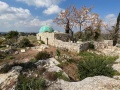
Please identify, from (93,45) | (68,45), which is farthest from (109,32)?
(68,45)

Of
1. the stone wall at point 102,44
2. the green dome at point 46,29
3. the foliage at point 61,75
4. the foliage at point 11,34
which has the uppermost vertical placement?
the green dome at point 46,29

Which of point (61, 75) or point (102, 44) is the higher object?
point (102, 44)

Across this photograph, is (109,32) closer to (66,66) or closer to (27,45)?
(27,45)

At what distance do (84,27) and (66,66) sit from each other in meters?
15.7

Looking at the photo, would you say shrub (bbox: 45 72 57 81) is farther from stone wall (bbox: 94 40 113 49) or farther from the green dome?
the green dome

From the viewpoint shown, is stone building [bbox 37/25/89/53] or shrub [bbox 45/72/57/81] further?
stone building [bbox 37/25/89/53]

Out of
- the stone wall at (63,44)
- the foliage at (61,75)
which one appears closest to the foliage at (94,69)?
the foliage at (61,75)

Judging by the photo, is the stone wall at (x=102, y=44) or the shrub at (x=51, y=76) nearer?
the shrub at (x=51, y=76)

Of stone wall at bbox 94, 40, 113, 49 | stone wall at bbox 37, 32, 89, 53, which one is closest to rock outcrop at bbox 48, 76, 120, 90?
stone wall at bbox 37, 32, 89, 53

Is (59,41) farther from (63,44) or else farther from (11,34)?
(11,34)

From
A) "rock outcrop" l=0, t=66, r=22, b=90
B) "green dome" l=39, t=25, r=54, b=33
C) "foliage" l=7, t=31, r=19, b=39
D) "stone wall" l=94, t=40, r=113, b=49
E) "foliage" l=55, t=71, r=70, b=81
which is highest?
"green dome" l=39, t=25, r=54, b=33

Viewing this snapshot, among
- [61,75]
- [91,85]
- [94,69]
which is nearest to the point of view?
[91,85]

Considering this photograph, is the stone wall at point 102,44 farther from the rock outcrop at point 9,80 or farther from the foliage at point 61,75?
the rock outcrop at point 9,80

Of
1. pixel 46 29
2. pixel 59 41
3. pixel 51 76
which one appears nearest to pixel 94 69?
pixel 51 76
